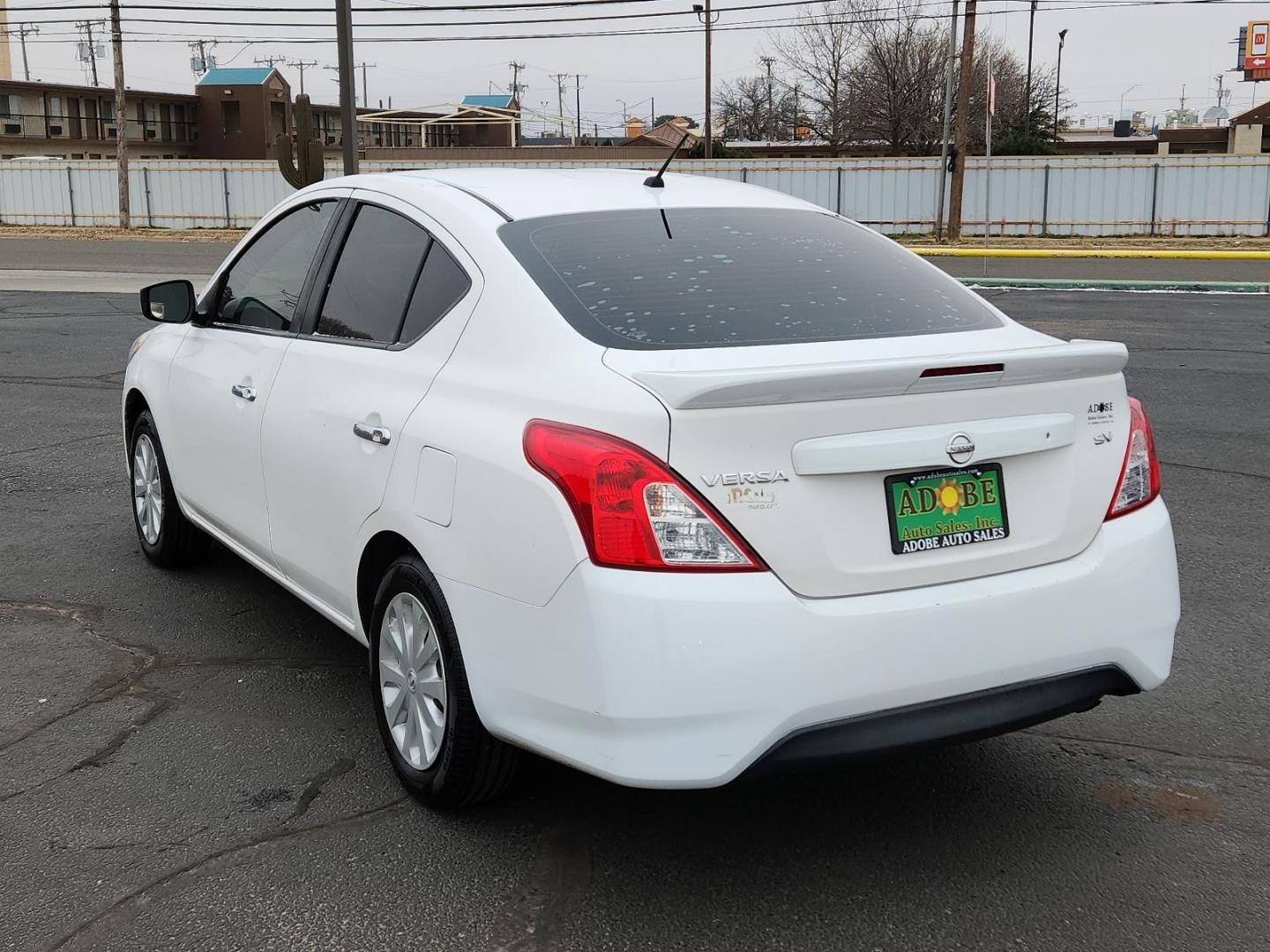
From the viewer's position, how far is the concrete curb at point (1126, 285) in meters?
18.2

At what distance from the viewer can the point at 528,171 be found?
13.9 feet

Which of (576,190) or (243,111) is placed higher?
(243,111)

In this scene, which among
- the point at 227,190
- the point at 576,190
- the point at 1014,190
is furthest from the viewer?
the point at 227,190

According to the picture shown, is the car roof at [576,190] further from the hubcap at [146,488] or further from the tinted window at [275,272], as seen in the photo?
the hubcap at [146,488]

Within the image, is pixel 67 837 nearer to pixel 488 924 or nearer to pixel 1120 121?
pixel 488 924

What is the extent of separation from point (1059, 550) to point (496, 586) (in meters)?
1.31

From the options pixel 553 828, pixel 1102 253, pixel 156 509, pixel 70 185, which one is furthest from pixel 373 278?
pixel 70 185

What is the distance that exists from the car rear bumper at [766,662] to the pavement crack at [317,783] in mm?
744

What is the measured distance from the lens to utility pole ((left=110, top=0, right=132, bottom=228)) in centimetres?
4050

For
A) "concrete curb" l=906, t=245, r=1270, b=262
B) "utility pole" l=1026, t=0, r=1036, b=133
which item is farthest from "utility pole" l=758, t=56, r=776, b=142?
"concrete curb" l=906, t=245, r=1270, b=262

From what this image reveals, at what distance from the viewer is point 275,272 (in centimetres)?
467

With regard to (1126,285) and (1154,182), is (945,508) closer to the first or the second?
(1126,285)

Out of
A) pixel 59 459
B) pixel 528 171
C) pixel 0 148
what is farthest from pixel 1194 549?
pixel 0 148

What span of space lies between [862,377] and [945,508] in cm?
36
